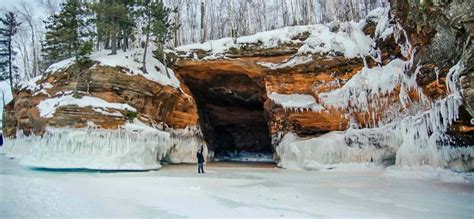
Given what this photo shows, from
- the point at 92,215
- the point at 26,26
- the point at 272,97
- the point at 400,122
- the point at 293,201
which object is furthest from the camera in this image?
the point at 26,26

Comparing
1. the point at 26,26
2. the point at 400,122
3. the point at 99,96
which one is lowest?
the point at 400,122

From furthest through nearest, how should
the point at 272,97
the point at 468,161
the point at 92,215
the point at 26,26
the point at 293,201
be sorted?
the point at 26,26 → the point at 272,97 → the point at 468,161 → the point at 293,201 → the point at 92,215

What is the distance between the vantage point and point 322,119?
1714 cm

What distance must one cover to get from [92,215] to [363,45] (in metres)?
15.2

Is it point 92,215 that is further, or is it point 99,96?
point 99,96

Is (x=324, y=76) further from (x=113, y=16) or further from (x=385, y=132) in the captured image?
(x=113, y=16)

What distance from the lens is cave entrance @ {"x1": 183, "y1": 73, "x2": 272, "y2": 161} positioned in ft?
68.2

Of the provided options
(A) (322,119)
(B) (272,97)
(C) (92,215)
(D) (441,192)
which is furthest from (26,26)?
(D) (441,192)

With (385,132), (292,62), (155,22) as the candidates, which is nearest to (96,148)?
(155,22)

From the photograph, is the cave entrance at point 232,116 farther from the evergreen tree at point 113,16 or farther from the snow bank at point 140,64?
the evergreen tree at point 113,16

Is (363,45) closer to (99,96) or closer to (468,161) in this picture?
(468,161)

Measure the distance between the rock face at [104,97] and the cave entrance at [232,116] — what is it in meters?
2.76

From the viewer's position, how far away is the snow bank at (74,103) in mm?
14820

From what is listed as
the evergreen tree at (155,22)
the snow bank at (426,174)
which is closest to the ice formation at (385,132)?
the snow bank at (426,174)
